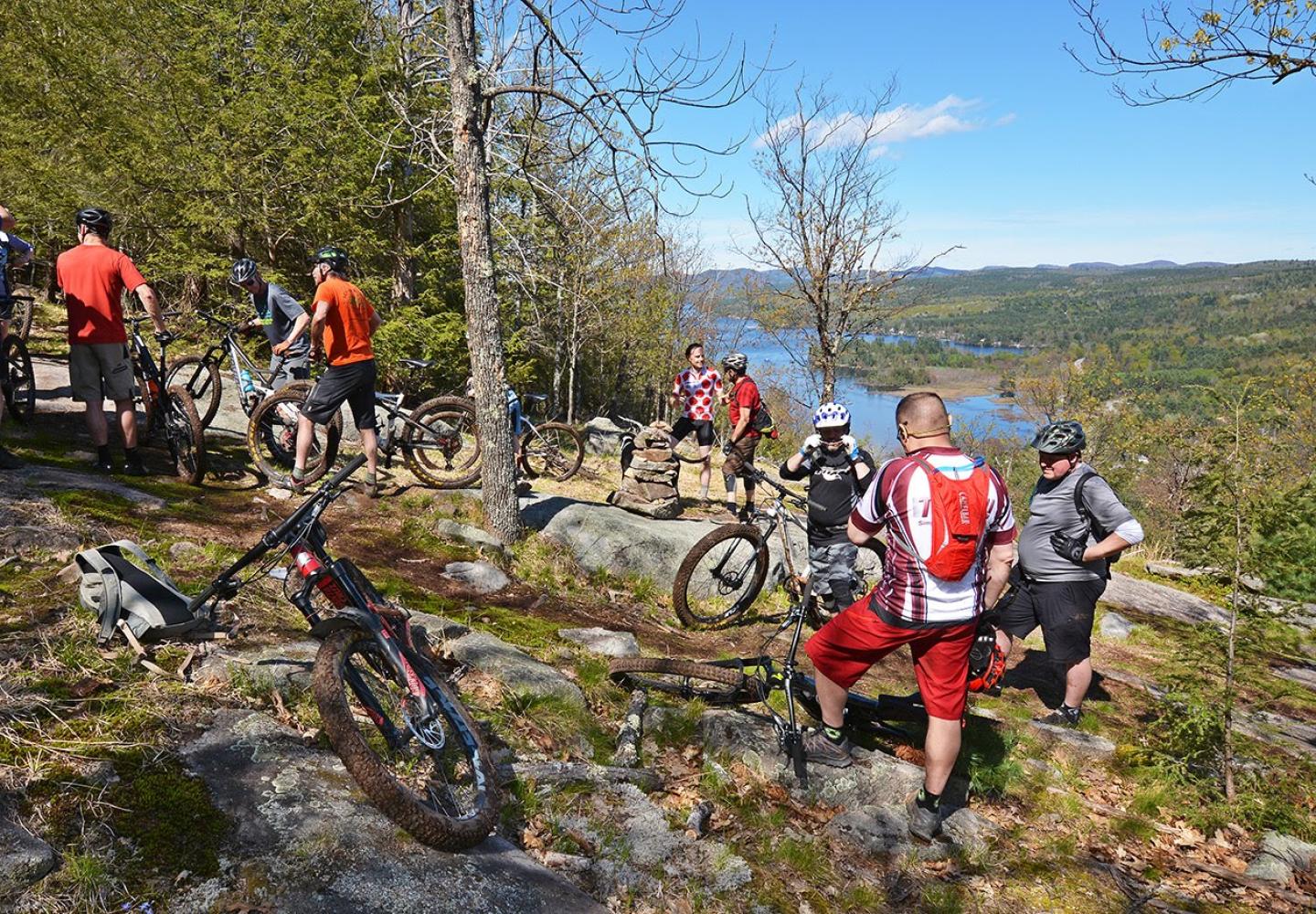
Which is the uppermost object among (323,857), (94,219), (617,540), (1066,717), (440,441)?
(94,219)

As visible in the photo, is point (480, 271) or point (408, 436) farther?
point (408, 436)

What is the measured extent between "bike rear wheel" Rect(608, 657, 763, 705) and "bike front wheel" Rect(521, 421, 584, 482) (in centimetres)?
668

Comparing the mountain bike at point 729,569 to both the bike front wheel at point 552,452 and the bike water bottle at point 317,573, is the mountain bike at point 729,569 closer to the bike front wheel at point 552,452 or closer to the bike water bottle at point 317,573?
the bike water bottle at point 317,573

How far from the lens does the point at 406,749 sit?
9.62ft

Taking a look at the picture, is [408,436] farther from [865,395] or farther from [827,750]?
[865,395]

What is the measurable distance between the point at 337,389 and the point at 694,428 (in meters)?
5.67

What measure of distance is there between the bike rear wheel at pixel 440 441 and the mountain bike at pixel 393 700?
5.30 metres

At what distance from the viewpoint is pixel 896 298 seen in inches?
790

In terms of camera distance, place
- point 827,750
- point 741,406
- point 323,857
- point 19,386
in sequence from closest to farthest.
Result: point 323,857 < point 827,750 < point 19,386 < point 741,406

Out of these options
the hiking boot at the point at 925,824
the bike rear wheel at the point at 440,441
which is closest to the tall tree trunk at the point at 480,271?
the bike rear wheel at the point at 440,441

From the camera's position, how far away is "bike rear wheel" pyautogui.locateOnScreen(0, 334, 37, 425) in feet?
24.2

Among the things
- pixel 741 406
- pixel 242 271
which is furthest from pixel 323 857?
pixel 741 406

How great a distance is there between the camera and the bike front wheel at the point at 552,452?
11.2m

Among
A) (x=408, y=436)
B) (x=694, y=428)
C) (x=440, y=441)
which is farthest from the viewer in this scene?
(x=694, y=428)
